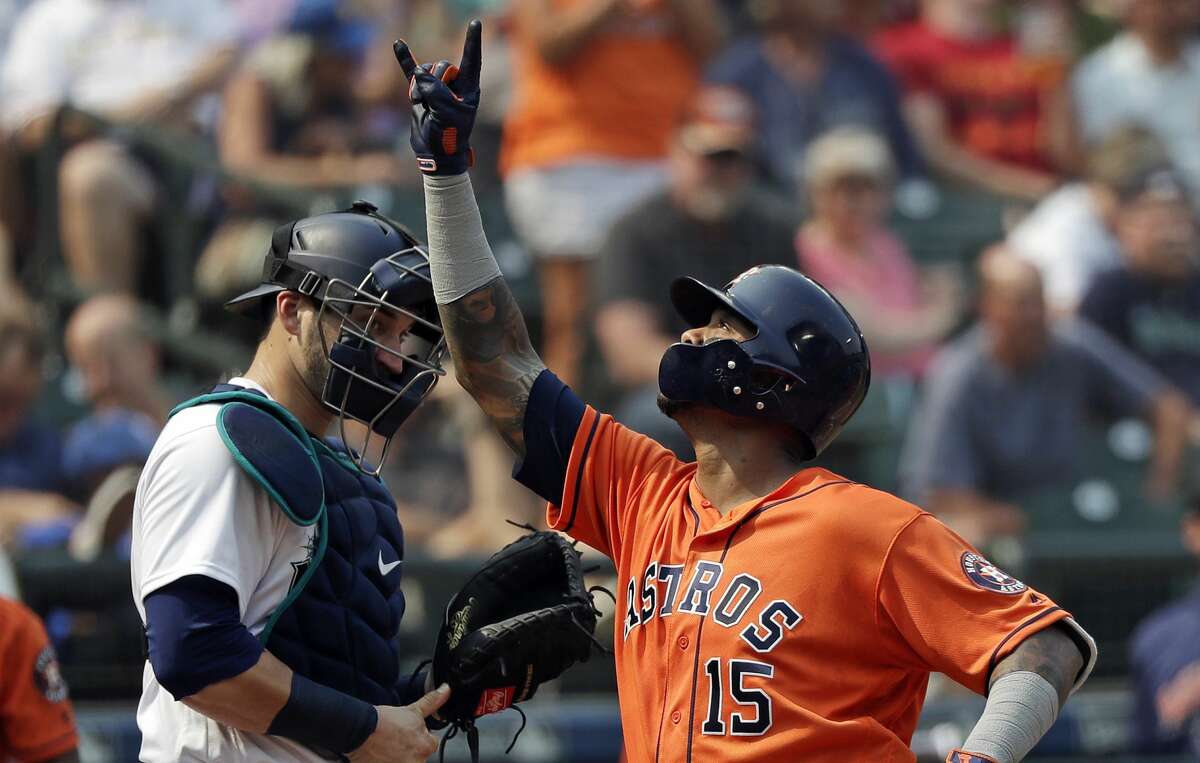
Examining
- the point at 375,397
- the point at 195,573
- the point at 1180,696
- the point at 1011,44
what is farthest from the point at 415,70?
the point at 1011,44

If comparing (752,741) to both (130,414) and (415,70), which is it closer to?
(415,70)

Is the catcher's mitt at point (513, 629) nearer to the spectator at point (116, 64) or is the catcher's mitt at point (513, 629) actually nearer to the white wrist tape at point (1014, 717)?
the white wrist tape at point (1014, 717)

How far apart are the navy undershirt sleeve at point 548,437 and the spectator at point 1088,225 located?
5037 mm

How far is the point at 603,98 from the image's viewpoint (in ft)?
25.1

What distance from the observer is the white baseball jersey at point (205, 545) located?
3.09m

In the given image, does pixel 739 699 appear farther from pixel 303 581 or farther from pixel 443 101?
pixel 443 101

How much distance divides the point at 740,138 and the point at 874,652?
445 centimetres

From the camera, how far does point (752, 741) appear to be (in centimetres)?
313

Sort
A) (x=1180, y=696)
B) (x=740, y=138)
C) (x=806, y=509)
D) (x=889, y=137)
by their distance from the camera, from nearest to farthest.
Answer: (x=806, y=509) → (x=1180, y=696) → (x=740, y=138) → (x=889, y=137)

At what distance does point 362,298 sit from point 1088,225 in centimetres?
572

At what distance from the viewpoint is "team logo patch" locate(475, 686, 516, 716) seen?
11.5 ft

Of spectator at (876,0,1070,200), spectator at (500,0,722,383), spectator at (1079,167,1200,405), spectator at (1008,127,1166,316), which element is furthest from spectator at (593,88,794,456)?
spectator at (876,0,1070,200)

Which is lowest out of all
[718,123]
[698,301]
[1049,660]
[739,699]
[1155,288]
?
[1155,288]

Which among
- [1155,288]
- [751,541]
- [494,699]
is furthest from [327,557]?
[1155,288]
